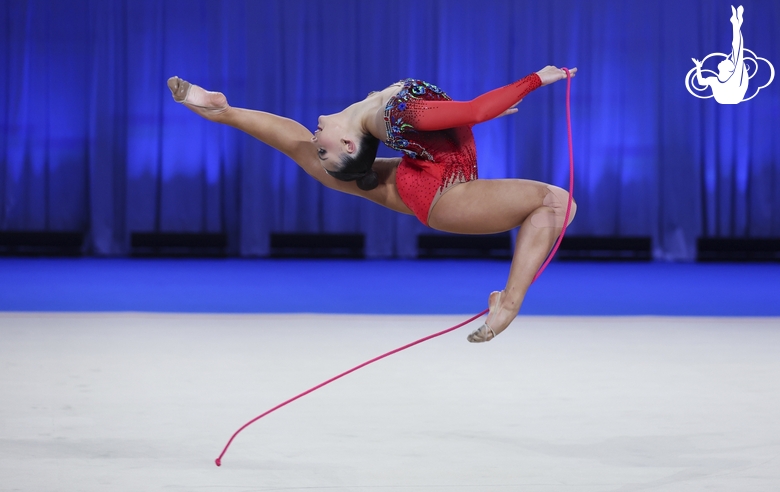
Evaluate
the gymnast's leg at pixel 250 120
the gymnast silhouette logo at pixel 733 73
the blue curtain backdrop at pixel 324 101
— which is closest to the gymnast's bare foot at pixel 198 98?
the gymnast's leg at pixel 250 120

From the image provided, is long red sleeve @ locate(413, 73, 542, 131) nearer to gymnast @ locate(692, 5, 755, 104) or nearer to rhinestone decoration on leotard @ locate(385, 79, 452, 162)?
rhinestone decoration on leotard @ locate(385, 79, 452, 162)

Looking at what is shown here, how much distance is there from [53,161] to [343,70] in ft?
11.8

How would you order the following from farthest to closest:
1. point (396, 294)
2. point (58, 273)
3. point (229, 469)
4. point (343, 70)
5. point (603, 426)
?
point (343, 70) → point (58, 273) → point (396, 294) → point (603, 426) → point (229, 469)

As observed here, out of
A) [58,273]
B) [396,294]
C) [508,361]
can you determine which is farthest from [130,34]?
[508,361]

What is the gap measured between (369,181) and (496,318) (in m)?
0.67

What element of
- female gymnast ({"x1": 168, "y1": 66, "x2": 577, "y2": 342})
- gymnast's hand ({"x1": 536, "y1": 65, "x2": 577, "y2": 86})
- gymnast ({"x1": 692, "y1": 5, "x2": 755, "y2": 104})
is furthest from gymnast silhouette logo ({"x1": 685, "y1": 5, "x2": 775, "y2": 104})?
gymnast's hand ({"x1": 536, "y1": 65, "x2": 577, "y2": 86})

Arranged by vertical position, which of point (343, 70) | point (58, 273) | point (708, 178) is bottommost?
point (58, 273)

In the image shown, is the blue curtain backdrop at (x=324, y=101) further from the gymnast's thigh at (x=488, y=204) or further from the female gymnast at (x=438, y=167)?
the gymnast's thigh at (x=488, y=204)

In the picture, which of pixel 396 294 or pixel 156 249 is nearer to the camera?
pixel 396 294

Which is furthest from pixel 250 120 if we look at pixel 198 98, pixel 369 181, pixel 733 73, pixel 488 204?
pixel 733 73

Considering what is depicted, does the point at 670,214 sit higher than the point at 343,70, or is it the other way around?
the point at 343,70

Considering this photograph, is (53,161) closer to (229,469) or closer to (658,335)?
(658,335)

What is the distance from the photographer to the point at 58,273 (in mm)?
8461

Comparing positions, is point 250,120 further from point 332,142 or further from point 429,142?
point 429,142
